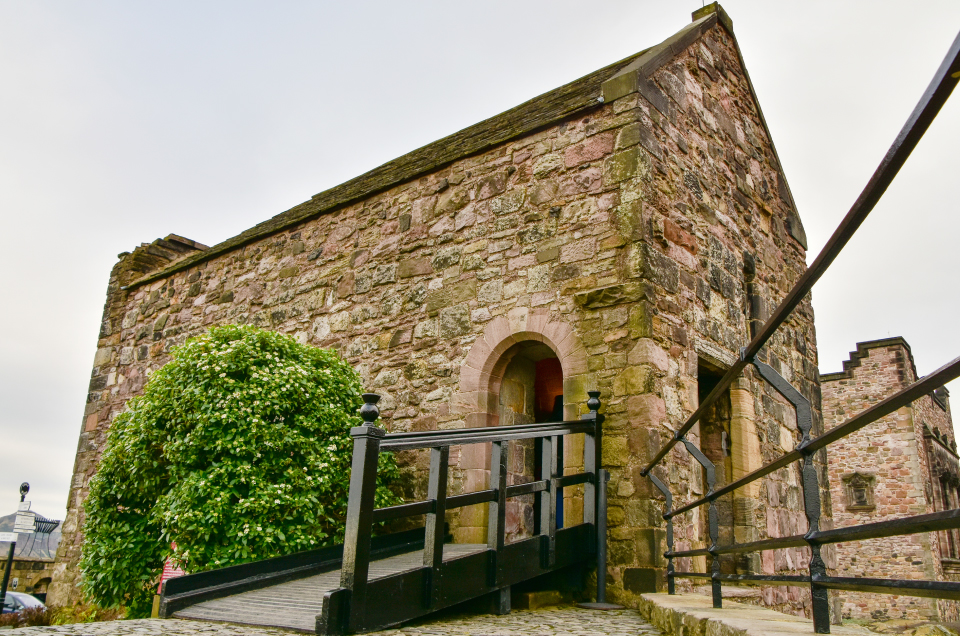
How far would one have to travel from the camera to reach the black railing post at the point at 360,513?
11.5 feet

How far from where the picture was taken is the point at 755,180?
848 centimetres

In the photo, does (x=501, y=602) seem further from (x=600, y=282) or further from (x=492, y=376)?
(x=600, y=282)

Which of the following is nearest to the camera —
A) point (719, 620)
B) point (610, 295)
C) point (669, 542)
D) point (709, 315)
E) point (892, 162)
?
point (892, 162)

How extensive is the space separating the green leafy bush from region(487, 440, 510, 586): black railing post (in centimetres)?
178

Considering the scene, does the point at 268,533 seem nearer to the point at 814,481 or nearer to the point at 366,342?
the point at 366,342

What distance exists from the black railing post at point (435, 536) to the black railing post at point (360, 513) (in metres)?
0.37

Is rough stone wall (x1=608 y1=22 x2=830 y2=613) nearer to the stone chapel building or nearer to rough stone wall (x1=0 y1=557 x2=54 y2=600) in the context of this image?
the stone chapel building

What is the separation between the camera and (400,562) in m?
5.00

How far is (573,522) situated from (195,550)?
280cm

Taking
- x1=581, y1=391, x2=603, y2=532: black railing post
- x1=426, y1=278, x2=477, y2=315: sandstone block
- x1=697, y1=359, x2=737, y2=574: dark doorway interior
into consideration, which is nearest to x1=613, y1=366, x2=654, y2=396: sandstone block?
x1=581, y1=391, x2=603, y2=532: black railing post

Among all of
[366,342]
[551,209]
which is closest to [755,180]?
[551,209]

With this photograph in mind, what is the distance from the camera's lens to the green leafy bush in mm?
5395

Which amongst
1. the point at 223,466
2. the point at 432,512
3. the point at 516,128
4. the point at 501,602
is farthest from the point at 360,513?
the point at 516,128

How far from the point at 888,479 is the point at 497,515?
1609 cm
